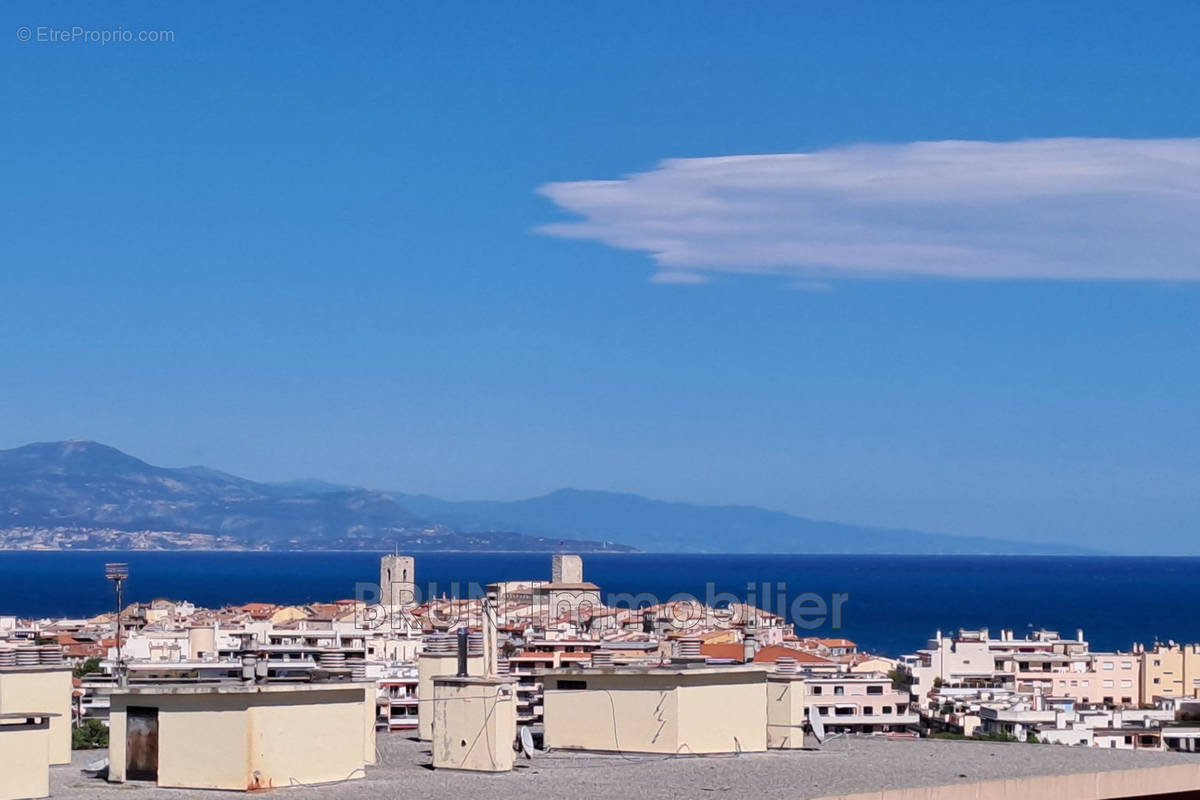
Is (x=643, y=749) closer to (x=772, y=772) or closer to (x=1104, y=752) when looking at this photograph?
(x=772, y=772)

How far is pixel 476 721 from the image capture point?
13875mm

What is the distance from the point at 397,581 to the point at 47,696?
110202mm

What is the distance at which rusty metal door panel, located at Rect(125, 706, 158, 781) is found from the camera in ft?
41.7

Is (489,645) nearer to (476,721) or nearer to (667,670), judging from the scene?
(476,721)

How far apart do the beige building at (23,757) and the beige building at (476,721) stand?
9.98 ft

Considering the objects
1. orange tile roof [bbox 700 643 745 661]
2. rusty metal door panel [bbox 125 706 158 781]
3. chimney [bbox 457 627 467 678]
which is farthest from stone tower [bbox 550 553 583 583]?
rusty metal door panel [bbox 125 706 158 781]

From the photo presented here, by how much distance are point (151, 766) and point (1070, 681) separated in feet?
207

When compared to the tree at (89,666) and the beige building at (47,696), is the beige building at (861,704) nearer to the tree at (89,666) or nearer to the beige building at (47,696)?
the tree at (89,666)

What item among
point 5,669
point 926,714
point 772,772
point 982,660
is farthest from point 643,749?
point 982,660

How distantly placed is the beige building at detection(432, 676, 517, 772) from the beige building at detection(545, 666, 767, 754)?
131 centimetres

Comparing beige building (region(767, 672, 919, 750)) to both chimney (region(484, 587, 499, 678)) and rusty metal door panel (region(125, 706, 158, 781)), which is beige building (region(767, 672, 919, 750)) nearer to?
chimney (region(484, 587, 499, 678))

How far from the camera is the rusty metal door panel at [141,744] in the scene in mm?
12703

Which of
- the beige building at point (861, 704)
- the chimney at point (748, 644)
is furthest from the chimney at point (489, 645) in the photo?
the beige building at point (861, 704)

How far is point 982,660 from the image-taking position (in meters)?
71.6
